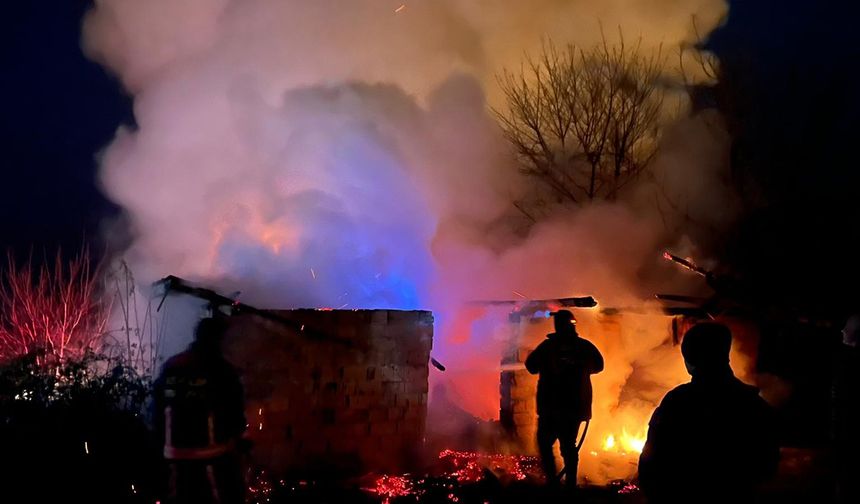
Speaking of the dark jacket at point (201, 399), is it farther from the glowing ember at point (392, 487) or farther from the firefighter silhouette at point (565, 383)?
the firefighter silhouette at point (565, 383)

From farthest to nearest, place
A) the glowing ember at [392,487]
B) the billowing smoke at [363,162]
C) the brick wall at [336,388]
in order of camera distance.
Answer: the billowing smoke at [363,162] < the brick wall at [336,388] < the glowing ember at [392,487]

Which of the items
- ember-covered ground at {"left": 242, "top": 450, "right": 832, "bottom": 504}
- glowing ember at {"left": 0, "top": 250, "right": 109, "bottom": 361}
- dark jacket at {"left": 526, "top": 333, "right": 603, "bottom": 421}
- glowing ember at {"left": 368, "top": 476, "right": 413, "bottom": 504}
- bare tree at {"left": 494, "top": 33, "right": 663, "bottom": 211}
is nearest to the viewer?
dark jacket at {"left": 526, "top": 333, "right": 603, "bottom": 421}

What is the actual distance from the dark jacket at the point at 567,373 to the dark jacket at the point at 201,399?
3.03 meters

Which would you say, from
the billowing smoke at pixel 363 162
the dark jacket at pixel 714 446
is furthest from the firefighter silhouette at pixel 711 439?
the billowing smoke at pixel 363 162

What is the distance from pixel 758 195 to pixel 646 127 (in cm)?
344

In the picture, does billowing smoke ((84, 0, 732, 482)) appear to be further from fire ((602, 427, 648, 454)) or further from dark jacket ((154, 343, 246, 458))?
dark jacket ((154, 343, 246, 458))

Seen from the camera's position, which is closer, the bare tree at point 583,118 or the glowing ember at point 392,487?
the glowing ember at point 392,487

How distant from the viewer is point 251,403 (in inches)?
282

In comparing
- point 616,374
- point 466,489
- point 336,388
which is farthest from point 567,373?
point 616,374

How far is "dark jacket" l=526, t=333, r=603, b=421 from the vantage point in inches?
260

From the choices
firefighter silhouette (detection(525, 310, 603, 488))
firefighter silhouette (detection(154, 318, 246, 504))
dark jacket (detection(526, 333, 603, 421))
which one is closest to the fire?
firefighter silhouette (detection(525, 310, 603, 488))

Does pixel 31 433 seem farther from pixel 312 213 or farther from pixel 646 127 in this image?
pixel 646 127

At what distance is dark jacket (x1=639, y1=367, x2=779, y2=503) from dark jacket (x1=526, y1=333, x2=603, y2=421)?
3.42m

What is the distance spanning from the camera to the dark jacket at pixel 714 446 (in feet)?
10.2
